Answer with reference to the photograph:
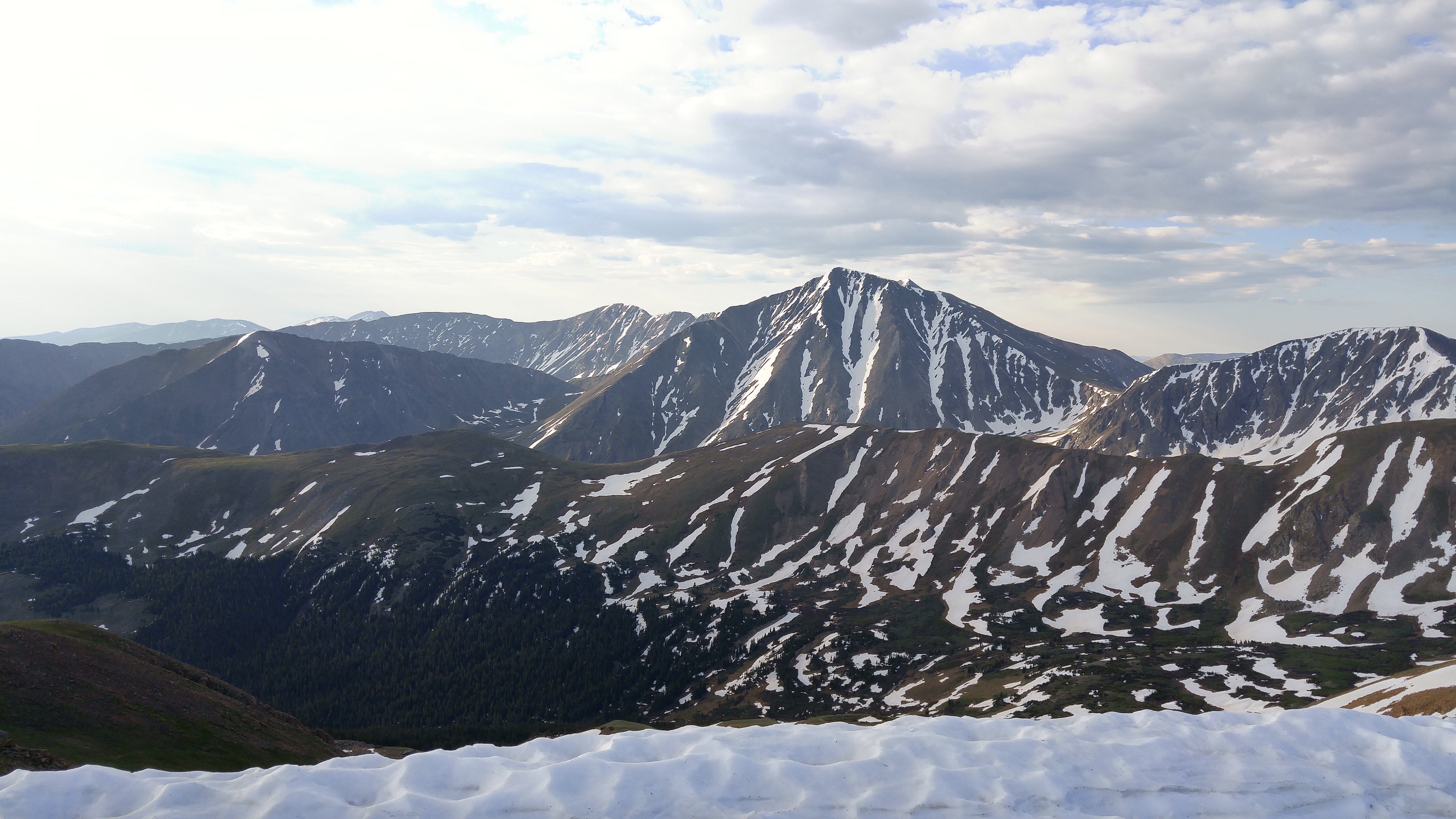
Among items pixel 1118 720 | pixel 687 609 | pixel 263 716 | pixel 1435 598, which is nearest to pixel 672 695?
pixel 687 609

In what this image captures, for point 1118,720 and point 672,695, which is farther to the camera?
point 672,695

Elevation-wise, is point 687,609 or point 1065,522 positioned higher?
point 1065,522

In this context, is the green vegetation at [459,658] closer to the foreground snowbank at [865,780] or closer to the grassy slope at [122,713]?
the grassy slope at [122,713]

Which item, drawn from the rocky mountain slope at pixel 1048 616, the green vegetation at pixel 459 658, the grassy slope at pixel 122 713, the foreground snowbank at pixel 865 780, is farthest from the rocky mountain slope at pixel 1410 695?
the green vegetation at pixel 459 658

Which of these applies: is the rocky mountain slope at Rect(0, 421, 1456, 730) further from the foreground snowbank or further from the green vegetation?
the foreground snowbank

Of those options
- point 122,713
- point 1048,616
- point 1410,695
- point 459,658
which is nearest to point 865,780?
point 122,713

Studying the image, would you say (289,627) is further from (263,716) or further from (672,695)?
(263,716)

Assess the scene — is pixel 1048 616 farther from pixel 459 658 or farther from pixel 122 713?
pixel 122 713
